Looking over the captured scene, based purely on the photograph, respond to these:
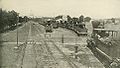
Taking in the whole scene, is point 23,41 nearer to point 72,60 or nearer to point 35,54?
point 35,54

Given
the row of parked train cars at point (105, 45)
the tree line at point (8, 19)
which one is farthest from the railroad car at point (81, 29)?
the tree line at point (8, 19)

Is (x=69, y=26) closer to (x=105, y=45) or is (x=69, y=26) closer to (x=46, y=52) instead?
(x=46, y=52)

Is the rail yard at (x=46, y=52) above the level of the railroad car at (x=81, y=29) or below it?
below

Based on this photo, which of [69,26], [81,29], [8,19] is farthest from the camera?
[69,26]

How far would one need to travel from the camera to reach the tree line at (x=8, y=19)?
391cm

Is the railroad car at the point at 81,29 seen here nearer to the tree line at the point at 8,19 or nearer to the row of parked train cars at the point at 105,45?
the row of parked train cars at the point at 105,45

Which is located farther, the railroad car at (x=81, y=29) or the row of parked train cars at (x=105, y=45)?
the railroad car at (x=81, y=29)

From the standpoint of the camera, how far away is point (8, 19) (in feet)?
14.4

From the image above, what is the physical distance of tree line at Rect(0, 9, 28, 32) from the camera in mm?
3911

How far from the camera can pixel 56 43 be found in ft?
17.4

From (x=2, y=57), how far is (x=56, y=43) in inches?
61.7

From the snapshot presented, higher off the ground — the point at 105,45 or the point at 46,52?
the point at 105,45

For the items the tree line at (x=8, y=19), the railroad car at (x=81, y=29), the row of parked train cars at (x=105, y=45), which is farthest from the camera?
the railroad car at (x=81, y=29)

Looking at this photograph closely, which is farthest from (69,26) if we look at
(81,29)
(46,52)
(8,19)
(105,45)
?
(8,19)
